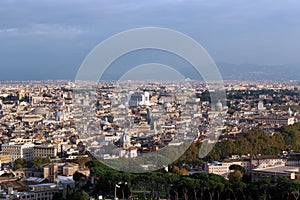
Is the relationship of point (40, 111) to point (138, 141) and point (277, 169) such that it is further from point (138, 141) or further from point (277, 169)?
point (277, 169)

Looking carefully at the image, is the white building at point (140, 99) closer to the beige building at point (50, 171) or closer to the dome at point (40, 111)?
the dome at point (40, 111)

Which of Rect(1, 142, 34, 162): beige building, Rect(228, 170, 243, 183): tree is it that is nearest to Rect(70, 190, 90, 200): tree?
Rect(228, 170, 243, 183): tree

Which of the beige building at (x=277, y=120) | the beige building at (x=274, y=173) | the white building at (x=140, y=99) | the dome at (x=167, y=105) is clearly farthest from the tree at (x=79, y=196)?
the beige building at (x=277, y=120)

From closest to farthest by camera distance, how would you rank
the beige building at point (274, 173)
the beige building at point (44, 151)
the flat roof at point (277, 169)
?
the beige building at point (274, 173), the flat roof at point (277, 169), the beige building at point (44, 151)

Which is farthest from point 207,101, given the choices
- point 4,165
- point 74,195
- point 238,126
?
point 74,195

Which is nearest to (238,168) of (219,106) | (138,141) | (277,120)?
(138,141)

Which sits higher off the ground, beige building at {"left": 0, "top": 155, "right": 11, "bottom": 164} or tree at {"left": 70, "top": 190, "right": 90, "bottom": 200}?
tree at {"left": 70, "top": 190, "right": 90, "bottom": 200}

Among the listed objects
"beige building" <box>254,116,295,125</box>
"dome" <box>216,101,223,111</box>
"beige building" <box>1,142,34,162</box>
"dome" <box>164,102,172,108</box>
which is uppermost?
"dome" <box>164,102,172,108</box>

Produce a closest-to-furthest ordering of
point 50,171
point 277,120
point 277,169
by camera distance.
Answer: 1. point 277,169
2. point 50,171
3. point 277,120

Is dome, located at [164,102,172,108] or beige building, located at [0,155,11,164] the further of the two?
dome, located at [164,102,172,108]

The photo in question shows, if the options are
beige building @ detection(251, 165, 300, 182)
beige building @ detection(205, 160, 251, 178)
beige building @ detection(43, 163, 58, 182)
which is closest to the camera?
beige building @ detection(251, 165, 300, 182)

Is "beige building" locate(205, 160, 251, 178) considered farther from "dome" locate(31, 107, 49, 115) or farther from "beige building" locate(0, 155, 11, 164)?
"dome" locate(31, 107, 49, 115)

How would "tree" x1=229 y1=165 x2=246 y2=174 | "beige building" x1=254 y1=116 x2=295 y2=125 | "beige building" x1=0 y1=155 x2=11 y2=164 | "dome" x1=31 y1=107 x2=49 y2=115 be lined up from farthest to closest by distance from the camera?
"dome" x1=31 y1=107 x2=49 y2=115, "beige building" x1=254 y1=116 x2=295 y2=125, "beige building" x1=0 y1=155 x2=11 y2=164, "tree" x1=229 y1=165 x2=246 y2=174

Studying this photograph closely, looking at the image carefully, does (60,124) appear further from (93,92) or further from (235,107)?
(235,107)
